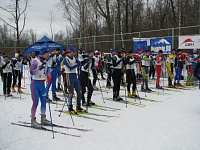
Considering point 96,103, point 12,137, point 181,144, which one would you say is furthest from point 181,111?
point 12,137

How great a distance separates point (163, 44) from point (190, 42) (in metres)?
1.86

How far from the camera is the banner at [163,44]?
1402 centimetres

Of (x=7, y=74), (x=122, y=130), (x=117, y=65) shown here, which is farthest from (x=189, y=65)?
(x=7, y=74)

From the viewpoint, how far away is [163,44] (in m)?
14.4

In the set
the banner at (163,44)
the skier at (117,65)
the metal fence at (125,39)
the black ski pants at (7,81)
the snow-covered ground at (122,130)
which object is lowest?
the snow-covered ground at (122,130)

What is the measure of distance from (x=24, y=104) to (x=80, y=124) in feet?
11.9

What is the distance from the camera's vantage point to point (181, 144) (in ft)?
14.0

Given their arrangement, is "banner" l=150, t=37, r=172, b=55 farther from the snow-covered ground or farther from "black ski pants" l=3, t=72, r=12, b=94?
"black ski pants" l=3, t=72, r=12, b=94

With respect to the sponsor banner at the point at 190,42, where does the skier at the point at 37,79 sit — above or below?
below

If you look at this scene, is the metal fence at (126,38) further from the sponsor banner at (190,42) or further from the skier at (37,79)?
the skier at (37,79)

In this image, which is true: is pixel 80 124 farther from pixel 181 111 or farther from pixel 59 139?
pixel 181 111

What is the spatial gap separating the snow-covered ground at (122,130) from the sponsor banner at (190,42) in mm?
6592

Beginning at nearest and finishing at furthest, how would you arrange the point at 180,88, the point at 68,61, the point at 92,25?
the point at 68,61 < the point at 180,88 < the point at 92,25

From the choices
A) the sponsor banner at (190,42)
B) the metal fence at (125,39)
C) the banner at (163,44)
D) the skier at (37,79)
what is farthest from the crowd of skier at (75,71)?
the metal fence at (125,39)
